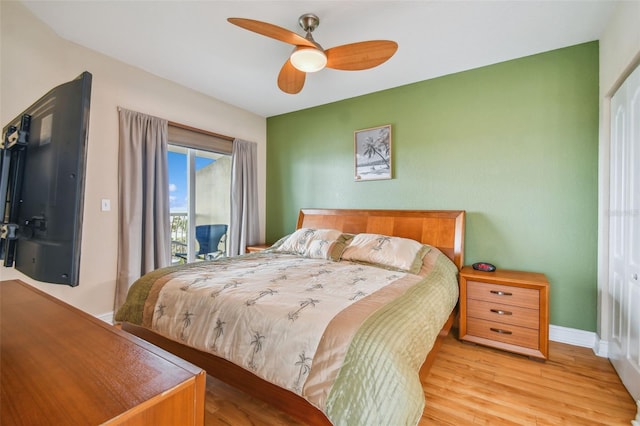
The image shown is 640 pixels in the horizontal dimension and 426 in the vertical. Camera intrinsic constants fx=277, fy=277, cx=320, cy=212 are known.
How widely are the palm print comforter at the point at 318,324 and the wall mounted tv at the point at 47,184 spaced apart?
940mm

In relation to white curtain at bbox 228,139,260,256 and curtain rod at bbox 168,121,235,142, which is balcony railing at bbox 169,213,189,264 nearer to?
white curtain at bbox 228,139,260,256

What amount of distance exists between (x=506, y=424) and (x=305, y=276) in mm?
1471

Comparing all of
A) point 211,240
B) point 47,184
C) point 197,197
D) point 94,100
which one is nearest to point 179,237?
point 211,240

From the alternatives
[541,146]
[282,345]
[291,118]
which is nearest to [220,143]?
[291,118]

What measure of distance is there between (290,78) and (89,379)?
2388 millimetres

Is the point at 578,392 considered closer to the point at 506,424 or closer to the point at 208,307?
the point at 506,424

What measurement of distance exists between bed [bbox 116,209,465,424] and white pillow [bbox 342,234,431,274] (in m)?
0.01

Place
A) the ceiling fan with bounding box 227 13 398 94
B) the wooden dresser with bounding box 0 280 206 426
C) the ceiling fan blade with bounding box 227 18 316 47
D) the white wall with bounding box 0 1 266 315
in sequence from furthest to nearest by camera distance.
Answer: the white wall with bounding box 0 1 266 315 → the ceiling fan with bounding box 227 13 398 94 → the ceiling fan blade with bounding box 227 18 316 47 → the wooden dresser with bounding box 0 280 206 426

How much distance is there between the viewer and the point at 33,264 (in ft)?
2.64

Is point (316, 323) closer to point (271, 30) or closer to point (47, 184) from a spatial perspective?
point (47, 184)

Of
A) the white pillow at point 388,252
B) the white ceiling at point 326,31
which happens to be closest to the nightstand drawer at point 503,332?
the white pillow at point 388,252

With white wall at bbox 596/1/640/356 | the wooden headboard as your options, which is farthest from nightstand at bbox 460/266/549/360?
white wall at bbox 596/1/640/356

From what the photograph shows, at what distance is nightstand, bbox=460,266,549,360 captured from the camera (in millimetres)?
2219

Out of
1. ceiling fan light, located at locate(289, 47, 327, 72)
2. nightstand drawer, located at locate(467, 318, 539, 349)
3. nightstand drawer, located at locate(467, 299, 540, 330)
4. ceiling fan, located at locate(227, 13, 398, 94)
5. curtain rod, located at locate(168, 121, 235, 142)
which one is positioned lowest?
nightstand drawer, located at locate(467, 318, 539, 349)
